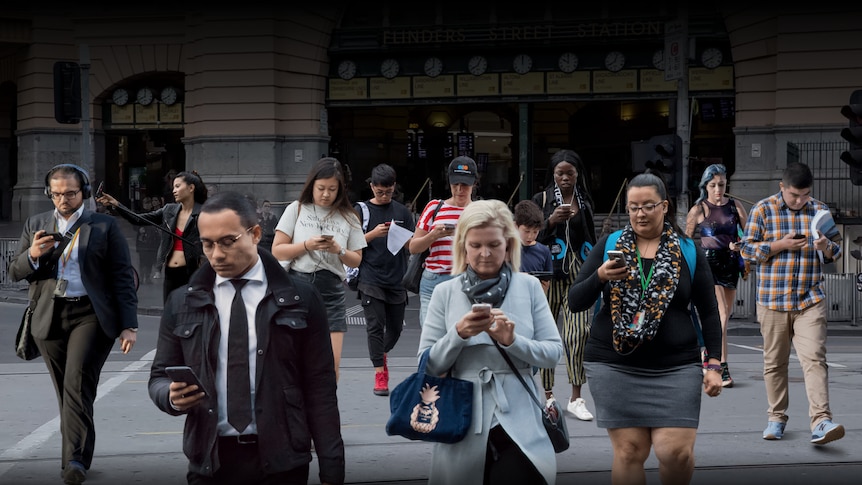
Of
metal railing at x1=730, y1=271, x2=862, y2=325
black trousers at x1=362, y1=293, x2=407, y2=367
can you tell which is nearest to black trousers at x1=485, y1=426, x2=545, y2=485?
black trousers at x1=362, y1=293, x2=407, y2=367

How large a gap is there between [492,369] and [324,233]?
363 centimetres

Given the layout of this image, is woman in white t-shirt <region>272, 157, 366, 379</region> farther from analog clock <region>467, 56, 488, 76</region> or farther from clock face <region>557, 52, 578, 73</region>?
analog clock <region>467, 56, 488, 76</region>

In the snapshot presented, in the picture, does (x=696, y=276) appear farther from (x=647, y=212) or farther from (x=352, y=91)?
(x=352, y=91)

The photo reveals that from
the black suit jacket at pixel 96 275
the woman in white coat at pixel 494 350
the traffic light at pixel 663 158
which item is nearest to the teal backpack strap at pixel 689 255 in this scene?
the woman in white coat at pixel 494 350

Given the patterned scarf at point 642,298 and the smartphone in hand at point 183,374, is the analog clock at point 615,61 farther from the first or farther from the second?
the smartphone in hand at point 183,374

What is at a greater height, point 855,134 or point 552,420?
point 855,134

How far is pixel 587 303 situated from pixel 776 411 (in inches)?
116

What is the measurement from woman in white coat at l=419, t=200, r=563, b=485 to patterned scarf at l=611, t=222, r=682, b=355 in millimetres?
699

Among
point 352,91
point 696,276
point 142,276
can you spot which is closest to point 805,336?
point 696,276

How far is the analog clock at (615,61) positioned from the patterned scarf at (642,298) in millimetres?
21866

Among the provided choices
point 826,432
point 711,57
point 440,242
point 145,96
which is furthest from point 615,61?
point 826,432

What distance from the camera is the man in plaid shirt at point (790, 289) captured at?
7316mm

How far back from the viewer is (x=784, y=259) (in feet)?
24.5

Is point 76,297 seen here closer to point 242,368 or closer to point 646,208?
point 242,368
